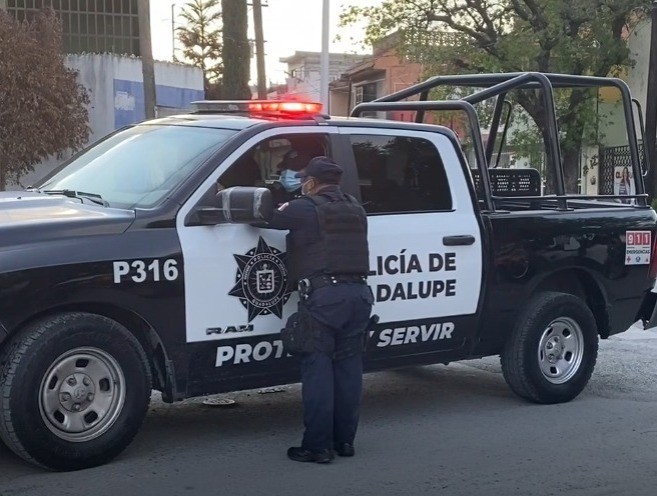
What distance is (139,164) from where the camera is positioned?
5738 mm

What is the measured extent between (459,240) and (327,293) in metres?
1.32

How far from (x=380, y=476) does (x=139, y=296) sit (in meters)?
1.51

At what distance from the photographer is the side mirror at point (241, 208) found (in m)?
5.16

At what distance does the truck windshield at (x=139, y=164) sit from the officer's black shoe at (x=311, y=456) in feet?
4.94

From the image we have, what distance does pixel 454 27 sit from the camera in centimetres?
2408

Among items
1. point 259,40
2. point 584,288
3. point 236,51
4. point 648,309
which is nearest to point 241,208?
point 584,288

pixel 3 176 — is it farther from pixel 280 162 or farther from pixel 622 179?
pixel 280 162

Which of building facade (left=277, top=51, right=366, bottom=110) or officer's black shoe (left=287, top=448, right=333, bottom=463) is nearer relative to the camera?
officer's black shoe (left=287, top=448, right=333, bottom=463)

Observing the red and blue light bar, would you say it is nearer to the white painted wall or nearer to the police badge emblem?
the police badge emblem

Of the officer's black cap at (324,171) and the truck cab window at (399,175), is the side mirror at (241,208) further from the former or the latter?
the truck cab window at (399,175)

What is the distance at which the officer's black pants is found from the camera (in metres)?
5.27

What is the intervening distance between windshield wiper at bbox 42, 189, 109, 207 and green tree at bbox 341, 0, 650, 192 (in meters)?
16.1

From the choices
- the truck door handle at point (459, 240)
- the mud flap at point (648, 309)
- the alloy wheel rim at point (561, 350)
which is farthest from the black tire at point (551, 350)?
the truck door handle at point (459, 240)

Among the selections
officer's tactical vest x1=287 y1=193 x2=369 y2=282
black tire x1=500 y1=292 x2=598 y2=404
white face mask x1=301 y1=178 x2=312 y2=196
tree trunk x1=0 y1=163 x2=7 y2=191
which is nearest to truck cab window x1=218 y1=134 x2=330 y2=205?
white face mask x1=301 y1=178 x2=312 y2=196
